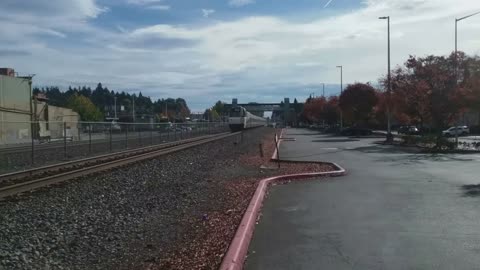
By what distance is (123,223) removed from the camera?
32.9 ft

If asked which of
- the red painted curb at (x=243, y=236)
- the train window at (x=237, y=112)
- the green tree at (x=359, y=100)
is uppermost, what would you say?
the green tree at (x=359, y=100)

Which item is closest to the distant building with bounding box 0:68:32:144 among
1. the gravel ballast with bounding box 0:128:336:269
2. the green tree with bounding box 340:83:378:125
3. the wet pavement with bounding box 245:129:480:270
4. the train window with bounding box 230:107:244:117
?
the train window with bounding box 230:107:244:117

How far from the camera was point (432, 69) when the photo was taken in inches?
1698

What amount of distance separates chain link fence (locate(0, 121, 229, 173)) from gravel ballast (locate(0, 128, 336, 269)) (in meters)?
5.63

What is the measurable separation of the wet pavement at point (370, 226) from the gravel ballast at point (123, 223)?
84 cm

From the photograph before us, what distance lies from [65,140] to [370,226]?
18.4 meters

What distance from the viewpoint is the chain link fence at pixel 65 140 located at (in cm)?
2230

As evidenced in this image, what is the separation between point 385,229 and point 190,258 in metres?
3.67

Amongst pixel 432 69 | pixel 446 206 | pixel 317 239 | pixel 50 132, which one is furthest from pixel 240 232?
pixel 432 69

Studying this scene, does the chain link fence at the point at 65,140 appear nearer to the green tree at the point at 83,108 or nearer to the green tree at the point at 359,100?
the green tree at the point at 359,100

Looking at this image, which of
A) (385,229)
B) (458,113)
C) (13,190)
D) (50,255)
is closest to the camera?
(50,255)

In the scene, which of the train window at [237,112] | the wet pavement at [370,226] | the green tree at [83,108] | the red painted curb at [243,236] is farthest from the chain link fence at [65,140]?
the green tree at [83,108]

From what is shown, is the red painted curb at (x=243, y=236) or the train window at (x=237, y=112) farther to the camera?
the train window at (x=237, y=112)

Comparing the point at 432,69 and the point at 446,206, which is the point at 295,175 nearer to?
the point at 446,206
